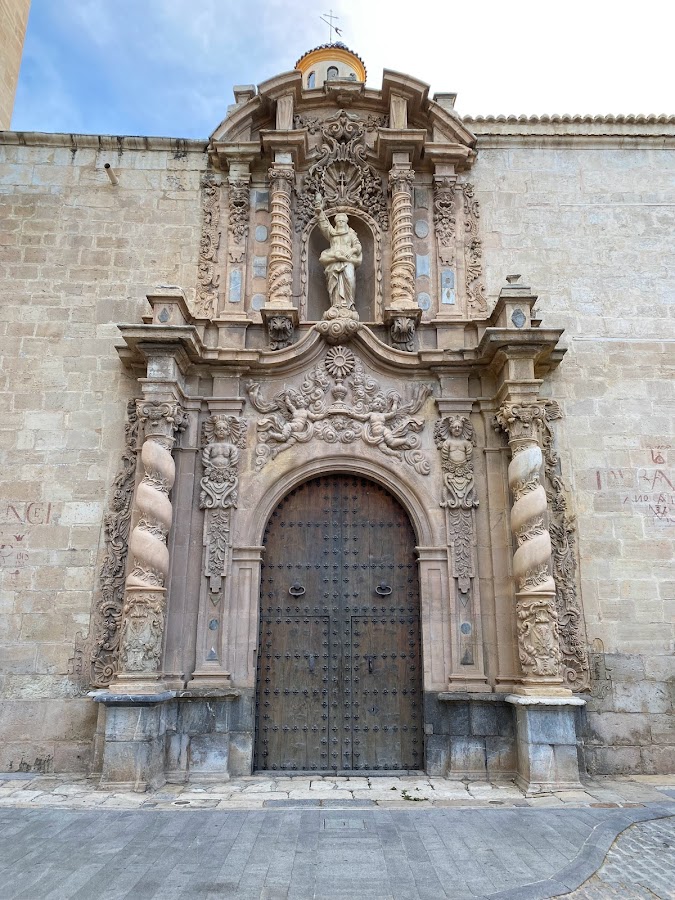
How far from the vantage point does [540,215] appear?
911 cm

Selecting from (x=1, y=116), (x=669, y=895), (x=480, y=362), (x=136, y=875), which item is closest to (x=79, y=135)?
(x=1, y=116)

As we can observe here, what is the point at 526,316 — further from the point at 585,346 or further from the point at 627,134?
the point at 627,134

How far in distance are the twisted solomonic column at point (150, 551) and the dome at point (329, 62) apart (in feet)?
80.9

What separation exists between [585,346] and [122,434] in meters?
5.83

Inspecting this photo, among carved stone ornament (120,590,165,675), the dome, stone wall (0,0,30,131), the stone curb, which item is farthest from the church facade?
the dome

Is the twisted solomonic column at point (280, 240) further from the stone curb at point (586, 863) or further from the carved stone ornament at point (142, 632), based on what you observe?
the stone curb at point (586, 863)

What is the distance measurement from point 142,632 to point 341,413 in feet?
10.8

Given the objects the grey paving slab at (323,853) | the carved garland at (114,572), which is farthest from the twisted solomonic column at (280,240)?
the grey paving slab at (323,853)

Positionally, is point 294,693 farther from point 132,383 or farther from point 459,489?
point 132,383

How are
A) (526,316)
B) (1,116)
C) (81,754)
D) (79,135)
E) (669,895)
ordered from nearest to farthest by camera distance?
(669,895), (81,754), (526,316), (79,135), (1,116)

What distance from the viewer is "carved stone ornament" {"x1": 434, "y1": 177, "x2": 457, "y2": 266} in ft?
29.1

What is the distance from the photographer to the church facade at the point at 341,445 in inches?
286

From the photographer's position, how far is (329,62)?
93.1 ft

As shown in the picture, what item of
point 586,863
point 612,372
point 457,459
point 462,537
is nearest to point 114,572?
point 462,537
